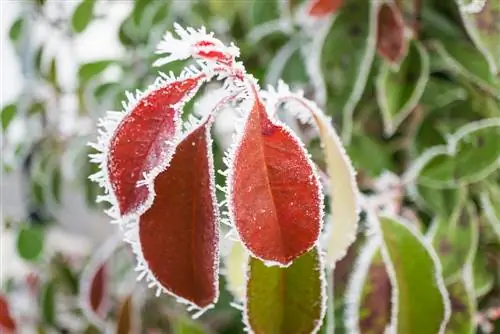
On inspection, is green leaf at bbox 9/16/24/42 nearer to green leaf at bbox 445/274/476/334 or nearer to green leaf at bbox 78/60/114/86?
green leaf at bbox 78/60/114/86

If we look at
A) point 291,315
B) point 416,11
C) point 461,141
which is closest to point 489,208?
point 461,141

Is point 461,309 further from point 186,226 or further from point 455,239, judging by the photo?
point 186,226

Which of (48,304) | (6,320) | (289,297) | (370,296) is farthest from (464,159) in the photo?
(48,304)

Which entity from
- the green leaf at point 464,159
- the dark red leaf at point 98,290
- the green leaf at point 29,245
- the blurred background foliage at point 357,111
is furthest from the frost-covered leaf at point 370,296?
the green leaf at point 29,245

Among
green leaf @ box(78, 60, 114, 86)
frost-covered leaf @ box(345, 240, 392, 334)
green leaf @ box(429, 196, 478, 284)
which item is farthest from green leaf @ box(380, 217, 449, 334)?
green leaf @ box(78, 60, 114, 86)

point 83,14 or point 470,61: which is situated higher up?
point 83,14

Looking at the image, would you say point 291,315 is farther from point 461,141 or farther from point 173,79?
point 461,141

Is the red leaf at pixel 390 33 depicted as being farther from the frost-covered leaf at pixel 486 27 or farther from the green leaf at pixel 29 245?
the green leaf at pixel 29 245
